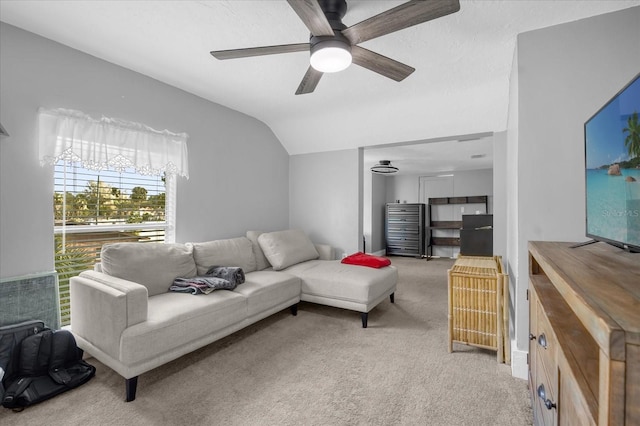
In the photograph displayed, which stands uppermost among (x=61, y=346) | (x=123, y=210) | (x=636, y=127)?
(x=636, y=127)

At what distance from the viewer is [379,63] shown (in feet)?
6.44

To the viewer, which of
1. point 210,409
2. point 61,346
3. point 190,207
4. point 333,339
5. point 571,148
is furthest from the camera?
point 190,207

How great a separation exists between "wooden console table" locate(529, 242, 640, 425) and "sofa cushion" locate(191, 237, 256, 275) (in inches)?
101

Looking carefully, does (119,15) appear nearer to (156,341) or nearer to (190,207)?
(190,207)

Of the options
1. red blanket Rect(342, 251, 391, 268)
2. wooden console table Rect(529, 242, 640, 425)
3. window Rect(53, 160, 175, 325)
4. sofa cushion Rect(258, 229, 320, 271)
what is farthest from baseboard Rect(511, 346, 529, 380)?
window Rect(53, 160, 175, 325)

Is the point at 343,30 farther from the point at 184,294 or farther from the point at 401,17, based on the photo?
the point at 184,294

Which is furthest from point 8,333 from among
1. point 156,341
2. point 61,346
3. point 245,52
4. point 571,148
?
point 571,148

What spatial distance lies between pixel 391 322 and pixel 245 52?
2.65 meters

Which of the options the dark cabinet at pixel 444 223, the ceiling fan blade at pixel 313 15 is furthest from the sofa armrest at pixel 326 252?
the dark cabinet at pixel 444 223

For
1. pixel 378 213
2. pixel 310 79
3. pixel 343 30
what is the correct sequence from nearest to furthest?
pixel 343 30 < pixel 310 79 < pixel 378 213

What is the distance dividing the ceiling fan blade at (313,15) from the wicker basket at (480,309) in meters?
1.92

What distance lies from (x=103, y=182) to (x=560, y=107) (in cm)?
344

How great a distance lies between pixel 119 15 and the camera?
1.90 m

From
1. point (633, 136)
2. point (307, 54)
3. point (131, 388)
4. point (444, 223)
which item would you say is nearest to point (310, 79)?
point (307, 54)
